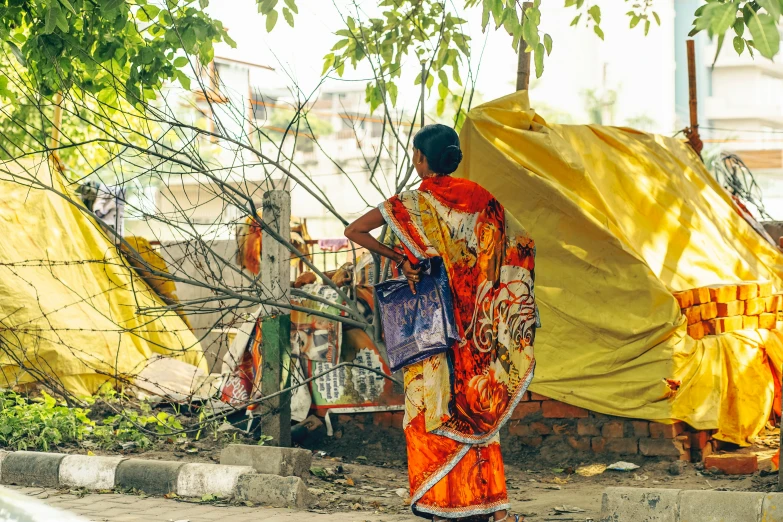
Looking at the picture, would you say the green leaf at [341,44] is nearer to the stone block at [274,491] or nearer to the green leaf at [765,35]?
the stone block at [274,491]

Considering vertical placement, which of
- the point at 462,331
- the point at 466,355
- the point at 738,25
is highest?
the point at 738,25

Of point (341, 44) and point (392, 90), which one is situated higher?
point (341, 44)

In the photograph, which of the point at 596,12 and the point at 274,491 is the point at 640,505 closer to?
the point at 274,491

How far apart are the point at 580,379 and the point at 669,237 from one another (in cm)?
131

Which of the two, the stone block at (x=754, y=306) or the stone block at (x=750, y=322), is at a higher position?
the stone block at (x=754, y=306)

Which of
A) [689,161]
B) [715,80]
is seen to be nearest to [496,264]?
[689,161]

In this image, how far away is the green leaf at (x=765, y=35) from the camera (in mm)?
2688

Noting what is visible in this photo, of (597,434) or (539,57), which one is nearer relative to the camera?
(539,57)

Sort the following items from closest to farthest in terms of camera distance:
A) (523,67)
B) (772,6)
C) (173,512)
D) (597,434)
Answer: (772,6), (173,512), (597,434), (523,67)

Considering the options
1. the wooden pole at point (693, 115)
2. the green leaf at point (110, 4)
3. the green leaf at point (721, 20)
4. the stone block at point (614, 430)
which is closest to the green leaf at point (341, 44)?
the green leaf at point (110, 4)

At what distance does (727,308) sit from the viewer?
609cm

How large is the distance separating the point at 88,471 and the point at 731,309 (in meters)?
4.04

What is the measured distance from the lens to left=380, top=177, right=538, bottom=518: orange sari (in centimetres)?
411

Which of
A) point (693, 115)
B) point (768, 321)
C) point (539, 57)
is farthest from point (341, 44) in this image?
point (693, 115)
